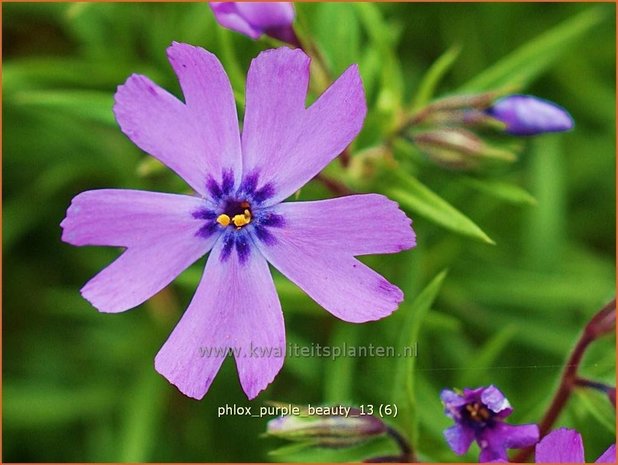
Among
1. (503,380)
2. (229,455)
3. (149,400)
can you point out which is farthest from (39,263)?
(503,380)

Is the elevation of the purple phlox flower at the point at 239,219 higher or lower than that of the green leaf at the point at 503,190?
lower

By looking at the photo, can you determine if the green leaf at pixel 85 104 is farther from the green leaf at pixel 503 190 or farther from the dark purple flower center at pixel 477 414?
the dark purple flower center at pixel 477 414

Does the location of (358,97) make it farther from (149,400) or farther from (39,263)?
(39,263)

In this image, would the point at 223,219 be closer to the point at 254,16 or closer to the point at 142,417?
the point at 254,16

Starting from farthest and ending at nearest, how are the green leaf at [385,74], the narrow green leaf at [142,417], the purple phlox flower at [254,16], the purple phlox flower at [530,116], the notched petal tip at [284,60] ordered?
the narrow green leaf at [142,417]
the green leaf at [385,74]
the purple phlox flower at [530,116]
the purple phlox flower at [254,16]
the notched petal tip at [284,60]

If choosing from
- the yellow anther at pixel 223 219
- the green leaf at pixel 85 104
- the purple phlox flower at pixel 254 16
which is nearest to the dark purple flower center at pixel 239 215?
the yellow anther at pixel 223 219

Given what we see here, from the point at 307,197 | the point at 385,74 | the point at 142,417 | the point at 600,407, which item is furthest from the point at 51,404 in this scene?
the point at 600,407

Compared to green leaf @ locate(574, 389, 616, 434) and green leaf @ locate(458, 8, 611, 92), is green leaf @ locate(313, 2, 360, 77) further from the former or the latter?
green leaf @ locate(574, 389, 616, 434)
